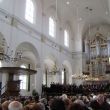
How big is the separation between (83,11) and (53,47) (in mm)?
5793

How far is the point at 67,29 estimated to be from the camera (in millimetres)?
27922

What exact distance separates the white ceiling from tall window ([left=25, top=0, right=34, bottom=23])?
→ 2.37 metres

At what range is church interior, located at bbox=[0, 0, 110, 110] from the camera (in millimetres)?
15320

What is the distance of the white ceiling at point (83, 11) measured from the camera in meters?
23.4

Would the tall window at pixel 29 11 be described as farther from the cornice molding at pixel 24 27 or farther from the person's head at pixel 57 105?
the person's head at pixel 57 105

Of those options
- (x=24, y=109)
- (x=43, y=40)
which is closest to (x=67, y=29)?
(x=43, y=40)

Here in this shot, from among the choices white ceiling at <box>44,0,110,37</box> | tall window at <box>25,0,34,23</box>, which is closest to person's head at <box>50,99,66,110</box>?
tall window at <box>25,0,34,23</box>

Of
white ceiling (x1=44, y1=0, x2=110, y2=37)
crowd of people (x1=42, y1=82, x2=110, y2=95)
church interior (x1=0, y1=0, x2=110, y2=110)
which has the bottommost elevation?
crowd of people (x1=42, y1=82, x2=110, y2=95)

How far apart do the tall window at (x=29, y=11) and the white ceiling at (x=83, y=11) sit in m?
2.37

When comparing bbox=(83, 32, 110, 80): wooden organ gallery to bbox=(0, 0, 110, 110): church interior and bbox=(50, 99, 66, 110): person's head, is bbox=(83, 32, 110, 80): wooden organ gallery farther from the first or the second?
bbox=(50, 99, 66, 110): person's head

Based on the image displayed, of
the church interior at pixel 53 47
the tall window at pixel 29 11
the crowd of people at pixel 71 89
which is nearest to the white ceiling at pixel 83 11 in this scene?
the church interior at pixel 53 47

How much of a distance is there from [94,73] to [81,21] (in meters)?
6.37

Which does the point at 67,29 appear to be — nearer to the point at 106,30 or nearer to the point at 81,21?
the point at 81,21

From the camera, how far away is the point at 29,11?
19.4 metres
